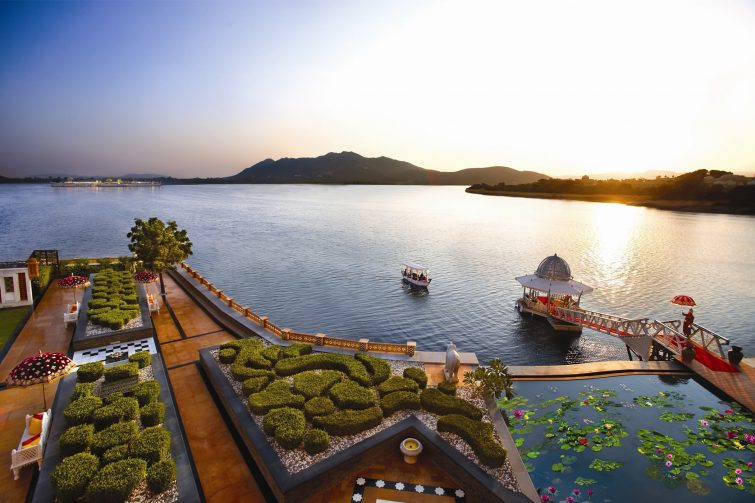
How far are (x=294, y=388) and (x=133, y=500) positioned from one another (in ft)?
21.8

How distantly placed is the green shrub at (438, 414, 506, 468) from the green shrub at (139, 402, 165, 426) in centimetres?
1037

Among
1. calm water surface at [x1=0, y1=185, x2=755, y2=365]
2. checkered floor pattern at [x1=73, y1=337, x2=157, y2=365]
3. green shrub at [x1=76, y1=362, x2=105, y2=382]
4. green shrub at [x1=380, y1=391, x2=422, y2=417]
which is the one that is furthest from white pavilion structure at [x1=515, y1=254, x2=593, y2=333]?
green shrub at [x1=76, y1=362, x2=105, y2=382]

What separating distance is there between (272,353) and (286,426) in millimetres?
5955

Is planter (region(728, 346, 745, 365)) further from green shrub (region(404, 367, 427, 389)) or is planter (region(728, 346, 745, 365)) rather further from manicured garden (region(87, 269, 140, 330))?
manicured garden (region(87, 269, 140, 330))

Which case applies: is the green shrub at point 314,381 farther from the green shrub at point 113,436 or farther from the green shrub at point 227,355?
the green shrub at point 113,436

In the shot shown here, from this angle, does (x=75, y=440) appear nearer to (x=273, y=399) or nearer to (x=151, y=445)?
(x=151, y=445)

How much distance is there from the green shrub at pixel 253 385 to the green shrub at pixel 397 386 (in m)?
5.13

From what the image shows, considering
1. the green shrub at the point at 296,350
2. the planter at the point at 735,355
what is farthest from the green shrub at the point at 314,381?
the planter at the point at 735,355

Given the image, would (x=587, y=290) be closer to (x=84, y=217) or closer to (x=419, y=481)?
(x=419, y=481)

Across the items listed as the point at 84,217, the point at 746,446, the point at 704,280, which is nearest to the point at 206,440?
the point at 746,446

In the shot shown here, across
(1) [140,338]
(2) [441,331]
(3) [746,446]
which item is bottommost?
(2) [441,331]

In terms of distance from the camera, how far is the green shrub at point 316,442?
12367mm

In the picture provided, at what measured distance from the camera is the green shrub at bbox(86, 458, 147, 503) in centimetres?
976

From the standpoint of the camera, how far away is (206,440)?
14062mm
